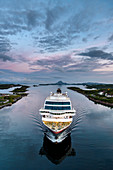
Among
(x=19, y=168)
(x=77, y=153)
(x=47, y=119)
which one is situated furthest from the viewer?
(x=47, y=119)

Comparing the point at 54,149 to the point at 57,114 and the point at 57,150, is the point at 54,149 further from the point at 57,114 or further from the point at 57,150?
the point at 57,114

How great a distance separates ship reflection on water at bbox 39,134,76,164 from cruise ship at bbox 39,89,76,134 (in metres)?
3.44

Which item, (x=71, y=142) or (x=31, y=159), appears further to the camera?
(x=71, y=142)

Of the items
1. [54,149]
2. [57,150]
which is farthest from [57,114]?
[57,150]

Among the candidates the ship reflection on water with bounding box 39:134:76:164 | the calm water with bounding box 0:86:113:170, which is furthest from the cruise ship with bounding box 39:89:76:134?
the ship reflection on water with bounding box 39:134:76:164

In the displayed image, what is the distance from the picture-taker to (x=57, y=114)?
34.9 metres

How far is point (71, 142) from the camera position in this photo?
31.9 meters

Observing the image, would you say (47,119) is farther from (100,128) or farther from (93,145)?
(100,128)

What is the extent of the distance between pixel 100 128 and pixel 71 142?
14.2m

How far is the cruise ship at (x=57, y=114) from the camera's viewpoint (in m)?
32.7

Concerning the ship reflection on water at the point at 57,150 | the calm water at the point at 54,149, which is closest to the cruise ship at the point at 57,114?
the calm water at the point at 54,149

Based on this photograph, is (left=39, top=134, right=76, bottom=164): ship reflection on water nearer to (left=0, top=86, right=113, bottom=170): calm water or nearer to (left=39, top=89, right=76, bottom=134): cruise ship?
(left=0, top=86, right=113, bottom=170): calm water

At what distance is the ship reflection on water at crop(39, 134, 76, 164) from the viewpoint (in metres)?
26.2

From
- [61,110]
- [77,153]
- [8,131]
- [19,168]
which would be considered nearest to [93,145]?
[77,153]
